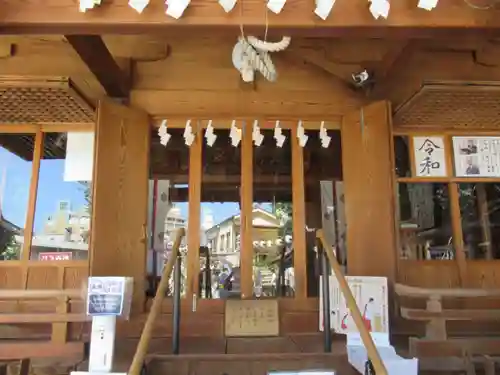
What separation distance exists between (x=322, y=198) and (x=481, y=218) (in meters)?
1.72

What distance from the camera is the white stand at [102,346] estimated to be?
2922mm

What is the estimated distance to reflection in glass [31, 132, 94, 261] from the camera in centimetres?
458

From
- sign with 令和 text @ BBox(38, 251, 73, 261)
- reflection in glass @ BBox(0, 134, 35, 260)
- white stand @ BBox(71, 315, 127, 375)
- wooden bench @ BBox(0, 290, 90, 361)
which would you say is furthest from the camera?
reflection in glass @ BBox(0, 134, 35, 260)

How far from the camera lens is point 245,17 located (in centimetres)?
273

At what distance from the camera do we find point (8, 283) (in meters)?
4.33

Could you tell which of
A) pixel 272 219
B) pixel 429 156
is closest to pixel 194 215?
pixel 272 219

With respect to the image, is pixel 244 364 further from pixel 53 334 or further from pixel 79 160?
pixel 79 160

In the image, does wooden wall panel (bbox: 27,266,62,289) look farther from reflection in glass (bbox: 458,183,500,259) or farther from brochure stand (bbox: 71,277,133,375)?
reflection in glass (bbox: 458,183,500,259)

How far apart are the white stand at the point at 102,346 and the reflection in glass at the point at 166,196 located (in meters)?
1.56

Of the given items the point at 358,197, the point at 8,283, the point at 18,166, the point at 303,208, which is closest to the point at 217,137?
the point at 303,208

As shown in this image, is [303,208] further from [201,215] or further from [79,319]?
[79,319]

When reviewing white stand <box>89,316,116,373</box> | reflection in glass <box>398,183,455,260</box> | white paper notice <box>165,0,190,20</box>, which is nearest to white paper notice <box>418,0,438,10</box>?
white paper notice <box>165,0,190,20</box>

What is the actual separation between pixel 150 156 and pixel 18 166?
1.36 metres

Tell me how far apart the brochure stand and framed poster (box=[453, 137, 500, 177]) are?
11.4 ft
